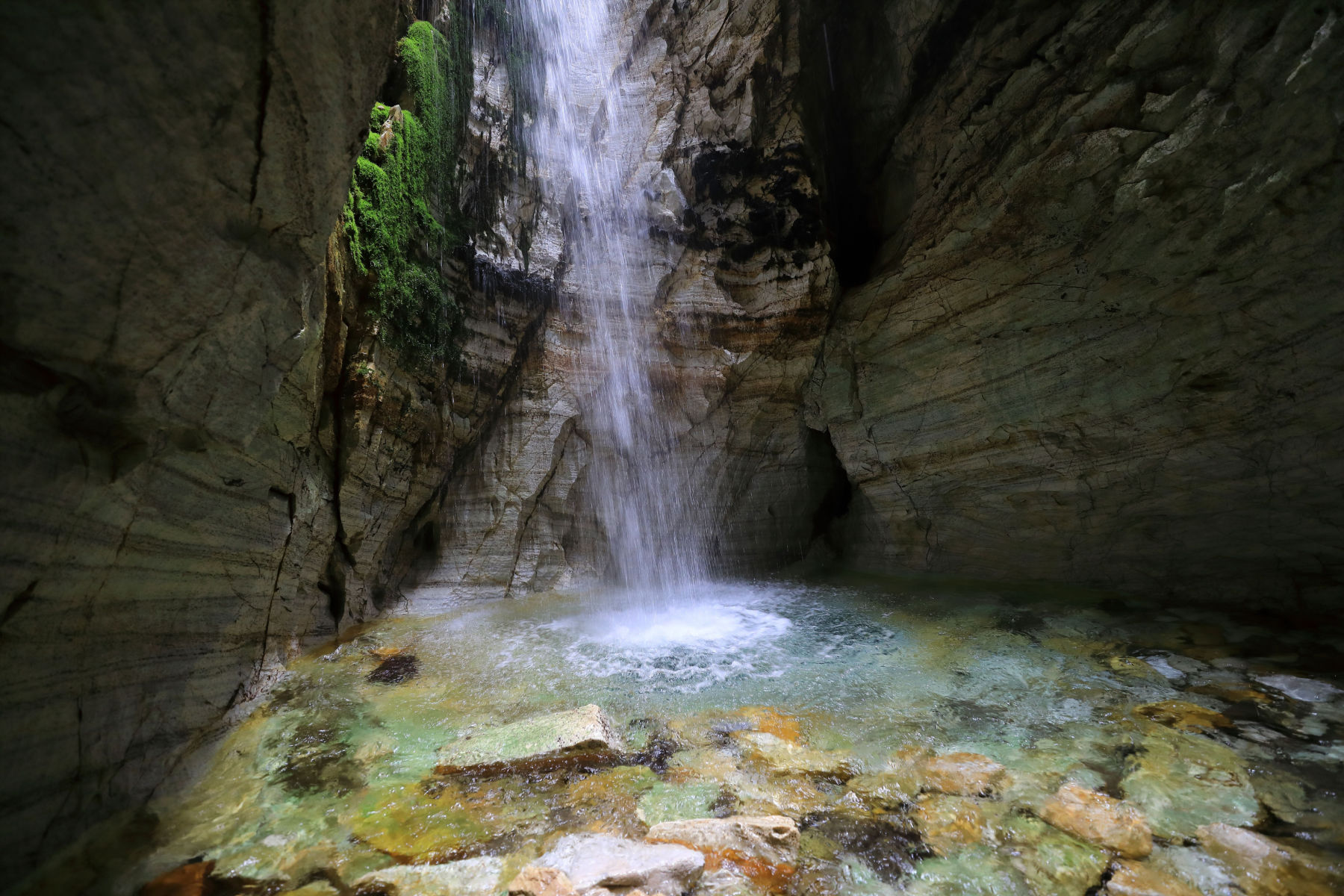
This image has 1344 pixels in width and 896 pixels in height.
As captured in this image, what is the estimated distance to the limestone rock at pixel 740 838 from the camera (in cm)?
222

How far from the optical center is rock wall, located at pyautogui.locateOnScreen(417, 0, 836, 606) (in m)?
8.00

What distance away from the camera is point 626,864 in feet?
7.02

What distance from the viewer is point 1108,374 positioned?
19.1 ft

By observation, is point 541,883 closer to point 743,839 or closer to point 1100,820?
point 743,839

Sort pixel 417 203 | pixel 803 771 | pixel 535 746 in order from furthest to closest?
pixel 417 203, pixel 535 746, pixel 803 771

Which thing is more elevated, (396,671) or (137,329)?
(137,329)

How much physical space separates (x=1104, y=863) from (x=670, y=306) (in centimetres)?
817

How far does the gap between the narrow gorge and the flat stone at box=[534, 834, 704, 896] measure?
0.06 ft

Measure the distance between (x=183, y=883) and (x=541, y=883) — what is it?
160cm

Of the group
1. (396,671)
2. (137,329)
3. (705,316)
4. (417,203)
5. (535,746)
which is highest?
(417,203)

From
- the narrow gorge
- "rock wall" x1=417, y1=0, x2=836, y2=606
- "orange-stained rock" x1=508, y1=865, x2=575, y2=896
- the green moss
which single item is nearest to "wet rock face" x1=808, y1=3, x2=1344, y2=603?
the narrow gorge

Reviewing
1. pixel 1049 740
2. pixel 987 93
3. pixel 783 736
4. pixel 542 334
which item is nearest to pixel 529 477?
pixel 542 334

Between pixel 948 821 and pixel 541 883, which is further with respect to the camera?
pixel 948 821

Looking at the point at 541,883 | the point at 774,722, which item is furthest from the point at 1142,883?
the point at 541,883
